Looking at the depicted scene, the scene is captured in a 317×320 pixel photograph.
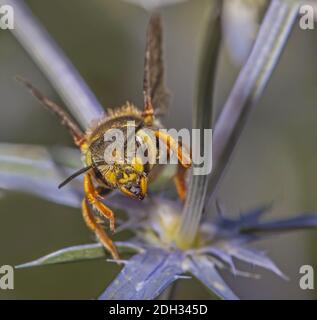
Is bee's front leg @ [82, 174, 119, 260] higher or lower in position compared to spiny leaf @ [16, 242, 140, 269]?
higher

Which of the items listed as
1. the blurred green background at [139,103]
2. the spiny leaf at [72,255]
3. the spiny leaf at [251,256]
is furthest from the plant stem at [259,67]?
the blurred green background at [139,103]

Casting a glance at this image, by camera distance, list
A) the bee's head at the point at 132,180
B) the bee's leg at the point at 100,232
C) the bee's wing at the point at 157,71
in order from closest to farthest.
Result: the bee's head at the point at 132,180 < the bee's leg at the point at 100,232 < the bee's wing at the point at 157,71

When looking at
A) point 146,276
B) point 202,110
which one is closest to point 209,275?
point 146,276

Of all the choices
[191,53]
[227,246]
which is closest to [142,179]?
[227,246]

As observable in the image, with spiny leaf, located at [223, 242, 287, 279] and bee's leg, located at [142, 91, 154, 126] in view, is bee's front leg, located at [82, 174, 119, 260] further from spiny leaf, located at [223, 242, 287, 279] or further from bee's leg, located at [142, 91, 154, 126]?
spiny leaf, located at [223, 242, 287, 279]

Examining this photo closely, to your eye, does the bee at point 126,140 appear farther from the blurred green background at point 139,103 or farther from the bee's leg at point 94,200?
the blurred green background at point 139,103

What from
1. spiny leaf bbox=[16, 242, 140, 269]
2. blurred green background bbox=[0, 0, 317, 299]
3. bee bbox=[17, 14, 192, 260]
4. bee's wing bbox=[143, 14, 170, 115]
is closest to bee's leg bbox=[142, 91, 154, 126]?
bee bbox=[17, 14, 192, 260]

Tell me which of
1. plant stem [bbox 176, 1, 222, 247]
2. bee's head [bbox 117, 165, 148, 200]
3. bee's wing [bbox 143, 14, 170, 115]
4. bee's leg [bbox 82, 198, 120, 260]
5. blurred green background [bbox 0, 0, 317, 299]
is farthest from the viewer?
blurred green background [bbox 0, 0, 317, 299]
